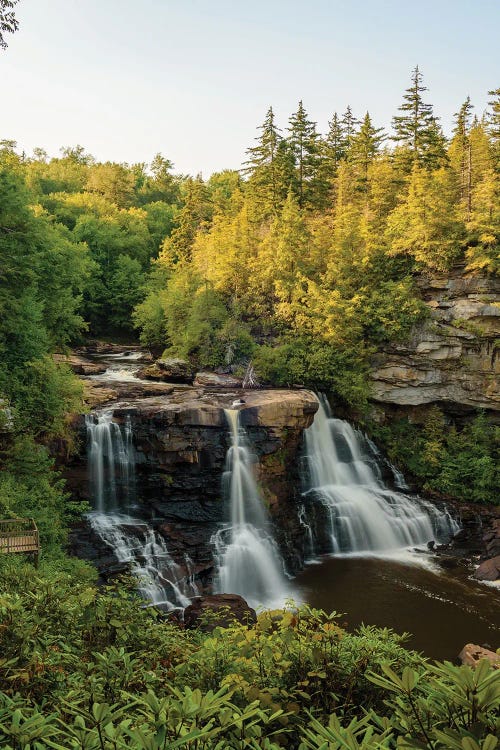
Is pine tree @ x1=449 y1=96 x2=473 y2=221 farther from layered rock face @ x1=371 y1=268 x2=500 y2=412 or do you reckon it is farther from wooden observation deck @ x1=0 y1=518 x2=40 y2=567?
wooden observation deck @ x1=0 y1=518 x2=40 y2=567

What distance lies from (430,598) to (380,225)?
19.2m

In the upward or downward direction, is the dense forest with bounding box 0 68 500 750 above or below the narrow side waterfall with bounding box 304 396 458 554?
above

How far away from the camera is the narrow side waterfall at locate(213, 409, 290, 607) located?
50.6 ft

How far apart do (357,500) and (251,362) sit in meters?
8.25

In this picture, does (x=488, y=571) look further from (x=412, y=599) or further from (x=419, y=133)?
(x=419, y=133)

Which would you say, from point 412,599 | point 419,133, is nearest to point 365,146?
point 419,133

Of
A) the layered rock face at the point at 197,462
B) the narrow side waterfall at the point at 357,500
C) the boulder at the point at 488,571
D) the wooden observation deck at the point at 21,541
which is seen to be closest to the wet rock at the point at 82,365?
the layered rock face at the point at 197,462

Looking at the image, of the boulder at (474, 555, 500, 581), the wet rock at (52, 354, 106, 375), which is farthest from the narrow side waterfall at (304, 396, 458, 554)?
the wet rock at (52, 354, 106, 375)

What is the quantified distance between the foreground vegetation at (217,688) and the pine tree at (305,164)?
32.2m

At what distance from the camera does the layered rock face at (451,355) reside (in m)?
22.3

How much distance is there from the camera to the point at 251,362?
24.0 meters

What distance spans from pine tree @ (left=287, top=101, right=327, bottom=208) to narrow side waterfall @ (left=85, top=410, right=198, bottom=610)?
75.5 ft

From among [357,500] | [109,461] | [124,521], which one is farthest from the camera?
[357,500]

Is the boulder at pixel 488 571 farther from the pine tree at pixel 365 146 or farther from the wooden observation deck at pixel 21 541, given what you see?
the pine tree at pixel 365 146
